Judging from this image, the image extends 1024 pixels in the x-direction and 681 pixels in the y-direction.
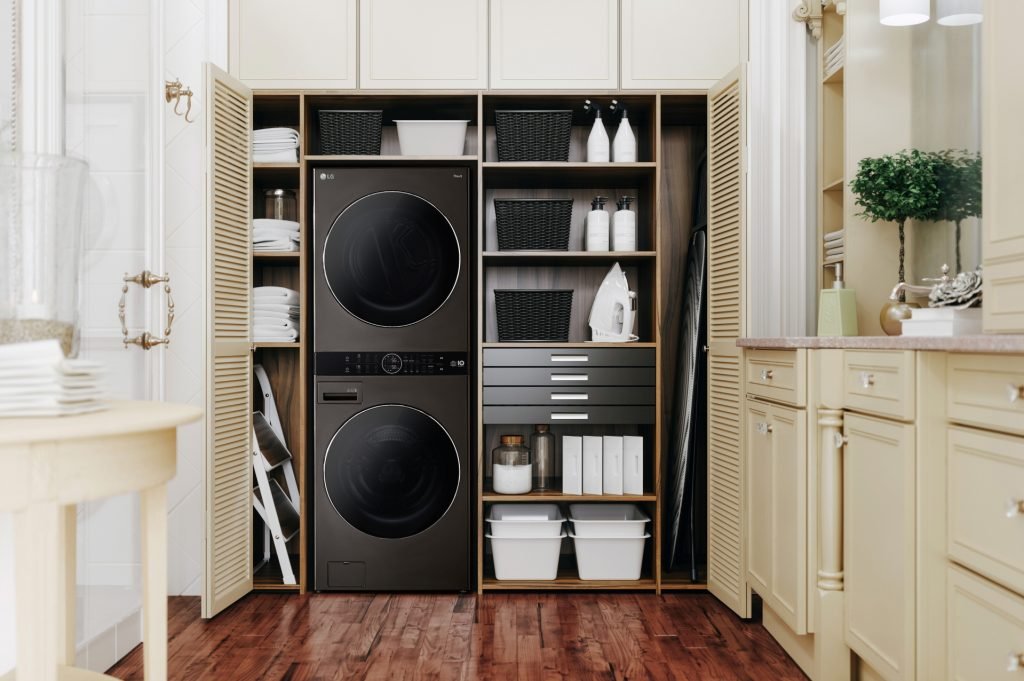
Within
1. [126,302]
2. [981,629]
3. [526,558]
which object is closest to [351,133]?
[126,302]

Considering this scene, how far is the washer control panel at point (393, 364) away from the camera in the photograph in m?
2.92

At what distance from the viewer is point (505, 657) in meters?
2.33

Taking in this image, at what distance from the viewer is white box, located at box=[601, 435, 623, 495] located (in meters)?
2.98

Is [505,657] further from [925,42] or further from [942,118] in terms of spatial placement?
[925,42]

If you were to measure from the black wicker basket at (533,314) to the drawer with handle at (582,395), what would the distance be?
0.19 metres

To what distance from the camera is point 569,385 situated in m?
2.95

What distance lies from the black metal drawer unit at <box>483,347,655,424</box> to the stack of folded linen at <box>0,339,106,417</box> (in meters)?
1.79

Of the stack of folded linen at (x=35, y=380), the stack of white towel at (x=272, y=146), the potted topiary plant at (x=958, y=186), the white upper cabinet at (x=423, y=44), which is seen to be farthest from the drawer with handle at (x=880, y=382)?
the stack of white towel at (x=272, y=146)

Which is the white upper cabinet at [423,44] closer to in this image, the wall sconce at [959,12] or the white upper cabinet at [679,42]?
the white upper cabinet at [679,42]

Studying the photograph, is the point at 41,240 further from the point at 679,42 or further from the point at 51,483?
the point at 679,42

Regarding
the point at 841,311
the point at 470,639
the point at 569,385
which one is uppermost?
the point at 841,311

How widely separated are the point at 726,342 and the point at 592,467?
2.20ft

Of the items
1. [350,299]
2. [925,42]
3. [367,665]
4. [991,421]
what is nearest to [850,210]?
[925,42]

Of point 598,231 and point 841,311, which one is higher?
point 598,231
